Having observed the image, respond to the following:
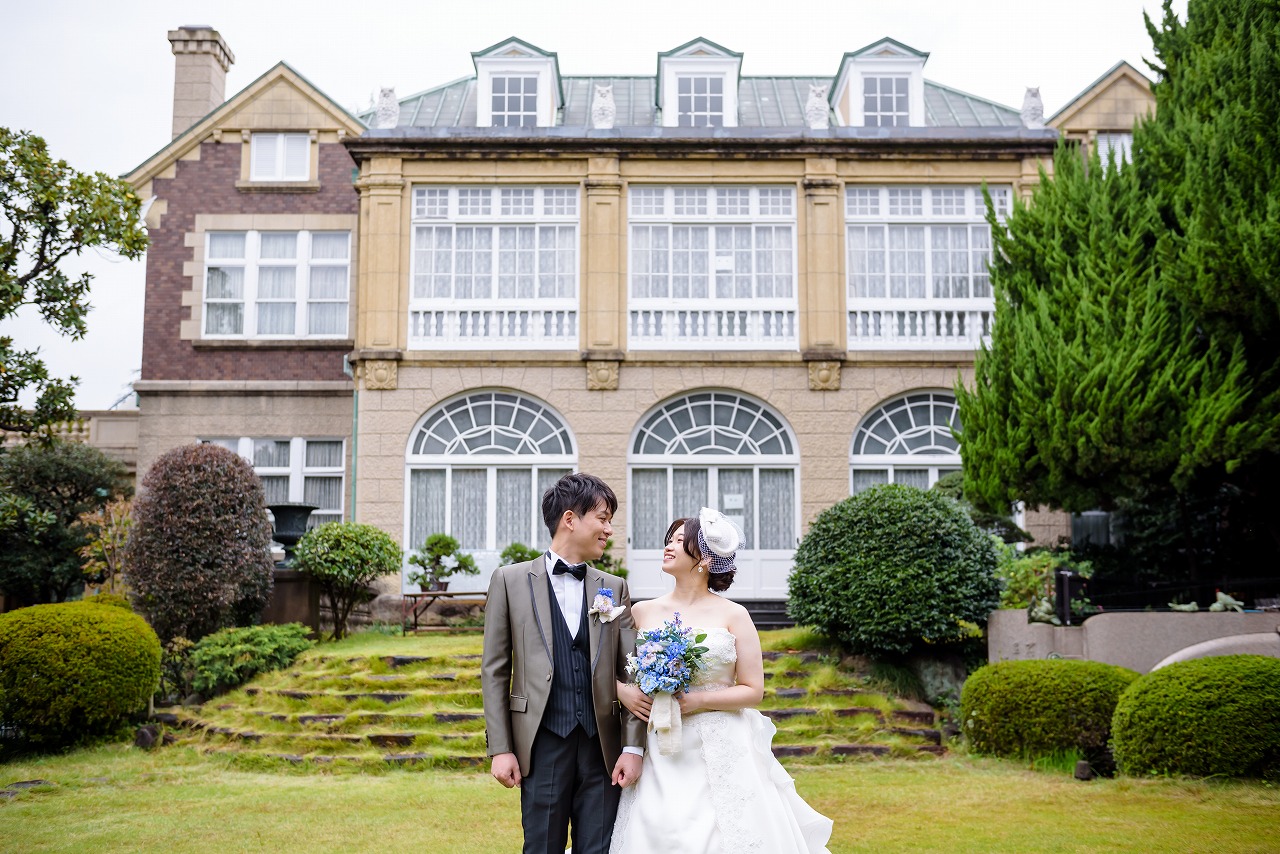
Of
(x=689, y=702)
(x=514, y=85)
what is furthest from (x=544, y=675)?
(x=514, y=85)

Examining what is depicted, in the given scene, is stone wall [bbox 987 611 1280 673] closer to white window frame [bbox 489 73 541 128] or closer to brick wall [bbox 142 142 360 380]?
white window frame [bbox 489 73 541 128]

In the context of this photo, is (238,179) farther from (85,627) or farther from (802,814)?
(802,814)

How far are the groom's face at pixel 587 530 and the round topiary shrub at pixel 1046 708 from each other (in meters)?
7.07

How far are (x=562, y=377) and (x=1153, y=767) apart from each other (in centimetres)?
1090

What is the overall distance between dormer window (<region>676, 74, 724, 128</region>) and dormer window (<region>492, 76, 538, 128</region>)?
2454 millimetres

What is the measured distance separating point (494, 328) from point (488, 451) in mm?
1917

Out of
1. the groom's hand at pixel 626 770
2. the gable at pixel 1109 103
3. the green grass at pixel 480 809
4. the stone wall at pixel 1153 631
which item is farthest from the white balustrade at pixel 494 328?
the groom's hand at pixel 626 770

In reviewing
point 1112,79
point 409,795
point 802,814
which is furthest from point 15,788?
point 1112,79

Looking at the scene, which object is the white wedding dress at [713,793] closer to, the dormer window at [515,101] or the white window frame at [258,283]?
the dormer window at [515,101]

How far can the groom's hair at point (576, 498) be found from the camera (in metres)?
5.00

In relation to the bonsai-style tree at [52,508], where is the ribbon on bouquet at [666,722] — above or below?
below

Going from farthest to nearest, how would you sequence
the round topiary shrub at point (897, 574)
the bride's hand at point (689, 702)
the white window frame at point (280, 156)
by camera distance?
the white window frame at point (280, 156) → the round topiary shrub at point (897, 574) → the bride's hand at point (689, 702)

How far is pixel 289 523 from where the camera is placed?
672 inches

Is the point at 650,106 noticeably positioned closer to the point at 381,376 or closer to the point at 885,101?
the point at 885,101
